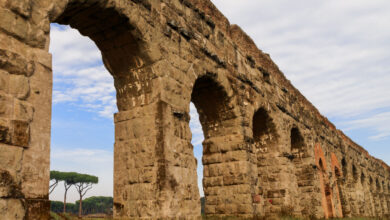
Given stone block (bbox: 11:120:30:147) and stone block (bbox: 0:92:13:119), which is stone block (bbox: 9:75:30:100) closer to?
stone block (bbox: 0:92:13:119)

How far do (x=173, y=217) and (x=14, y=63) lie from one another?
120 inches

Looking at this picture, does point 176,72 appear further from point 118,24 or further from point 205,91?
point 205,91

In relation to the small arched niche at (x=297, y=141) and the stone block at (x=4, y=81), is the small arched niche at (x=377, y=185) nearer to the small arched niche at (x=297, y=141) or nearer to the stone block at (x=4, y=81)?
the small arched niche at (x=297, y=141)

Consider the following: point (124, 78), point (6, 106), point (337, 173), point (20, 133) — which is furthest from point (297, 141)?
point (6, 106)

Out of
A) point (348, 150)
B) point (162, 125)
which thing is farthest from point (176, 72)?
point (348, 150)

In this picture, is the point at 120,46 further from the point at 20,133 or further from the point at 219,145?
the point at 219,145

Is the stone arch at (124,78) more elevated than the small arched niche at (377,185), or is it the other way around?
the stone arch at (124,78)

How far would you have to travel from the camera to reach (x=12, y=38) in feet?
10.6

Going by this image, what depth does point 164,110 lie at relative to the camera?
5477 millimetres

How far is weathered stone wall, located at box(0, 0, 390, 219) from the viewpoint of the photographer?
10.4 feet

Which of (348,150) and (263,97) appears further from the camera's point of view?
(348,150)

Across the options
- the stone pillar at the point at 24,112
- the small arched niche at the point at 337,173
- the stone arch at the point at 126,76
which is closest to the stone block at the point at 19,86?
the stone pillar at the point at 24,112

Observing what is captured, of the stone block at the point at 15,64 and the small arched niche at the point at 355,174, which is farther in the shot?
the small arched niche at the point at 355,174

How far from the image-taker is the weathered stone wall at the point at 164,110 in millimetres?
3158
